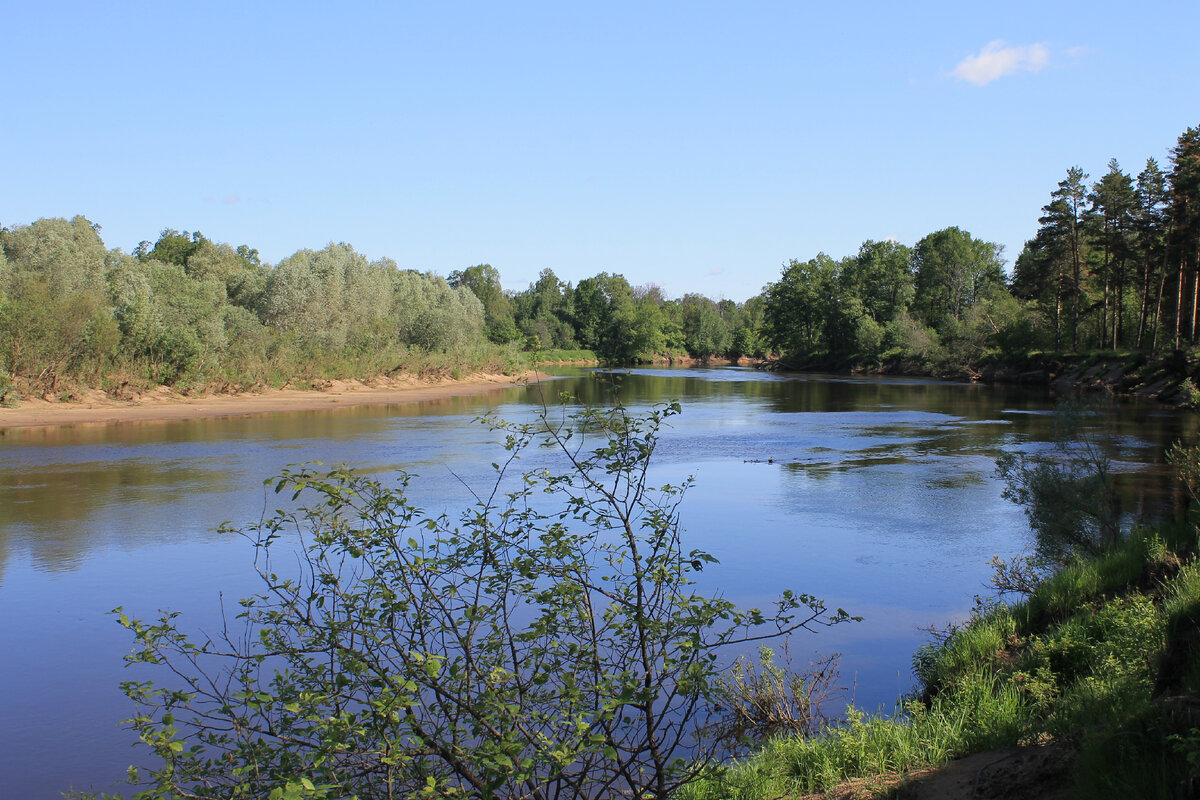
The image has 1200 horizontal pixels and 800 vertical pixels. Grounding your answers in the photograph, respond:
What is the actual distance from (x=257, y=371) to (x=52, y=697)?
4289 centimetres

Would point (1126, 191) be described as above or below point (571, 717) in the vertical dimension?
above

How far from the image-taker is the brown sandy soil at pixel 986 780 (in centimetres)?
490

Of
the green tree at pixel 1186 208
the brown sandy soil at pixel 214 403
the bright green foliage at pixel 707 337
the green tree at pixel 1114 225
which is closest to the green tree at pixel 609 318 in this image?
the bright green foliage at pixel 707 337

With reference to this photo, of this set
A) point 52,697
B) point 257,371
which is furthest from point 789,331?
point 52,697

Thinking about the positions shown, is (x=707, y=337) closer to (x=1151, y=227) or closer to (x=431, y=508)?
(x=1151, y=227)

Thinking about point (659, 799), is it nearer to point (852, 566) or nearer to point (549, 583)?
point (549, 583)

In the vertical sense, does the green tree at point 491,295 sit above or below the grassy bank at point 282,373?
above

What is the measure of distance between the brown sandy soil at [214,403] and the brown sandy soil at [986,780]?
29.0 m

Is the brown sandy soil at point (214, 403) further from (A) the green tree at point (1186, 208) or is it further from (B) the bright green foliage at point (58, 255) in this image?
(A) the green tree at point (1186, 208)

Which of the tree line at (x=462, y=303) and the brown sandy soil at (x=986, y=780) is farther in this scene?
the tree line at (x=462, y=303)

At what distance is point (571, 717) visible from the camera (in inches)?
168

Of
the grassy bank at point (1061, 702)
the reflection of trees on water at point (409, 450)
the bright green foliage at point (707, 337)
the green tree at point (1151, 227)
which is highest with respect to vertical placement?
the green tree at point (1151, 227)

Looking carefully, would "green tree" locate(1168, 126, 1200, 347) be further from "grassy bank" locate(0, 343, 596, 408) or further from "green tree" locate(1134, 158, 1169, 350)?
"grassy bank" locate(0, 343, 596, 408)

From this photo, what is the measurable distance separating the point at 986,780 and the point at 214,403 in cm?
4434
